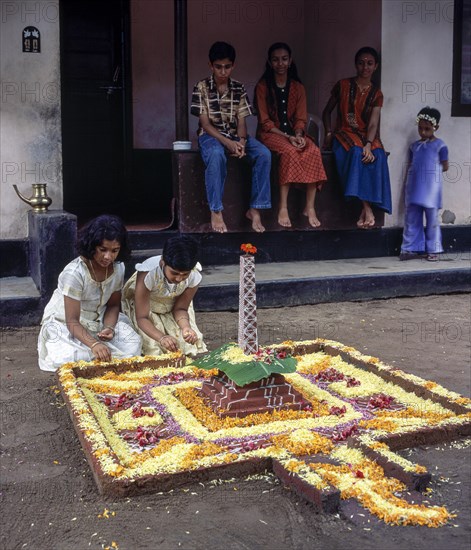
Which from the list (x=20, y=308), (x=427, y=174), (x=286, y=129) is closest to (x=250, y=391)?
(x=20, y=308)

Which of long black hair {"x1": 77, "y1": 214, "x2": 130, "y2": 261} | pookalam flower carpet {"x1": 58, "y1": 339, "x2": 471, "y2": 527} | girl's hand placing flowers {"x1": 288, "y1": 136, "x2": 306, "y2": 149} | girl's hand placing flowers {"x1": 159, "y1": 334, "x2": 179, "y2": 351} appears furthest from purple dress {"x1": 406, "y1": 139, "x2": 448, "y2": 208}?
long black hair {"x1": 77, "y1": 214, "x2": 130, "y2": 261}

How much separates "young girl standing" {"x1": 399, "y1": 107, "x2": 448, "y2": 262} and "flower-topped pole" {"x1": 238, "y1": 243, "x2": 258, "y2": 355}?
474 cm

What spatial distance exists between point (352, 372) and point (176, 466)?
1822 mm

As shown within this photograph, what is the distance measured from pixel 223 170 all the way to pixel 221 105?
662 millimetres

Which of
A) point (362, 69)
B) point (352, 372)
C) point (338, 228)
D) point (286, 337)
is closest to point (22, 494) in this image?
point (352, 372)

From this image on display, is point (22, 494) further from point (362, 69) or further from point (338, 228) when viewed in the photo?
point (362, 69)

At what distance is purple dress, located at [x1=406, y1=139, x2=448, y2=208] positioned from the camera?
828cm

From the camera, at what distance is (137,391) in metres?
4.43

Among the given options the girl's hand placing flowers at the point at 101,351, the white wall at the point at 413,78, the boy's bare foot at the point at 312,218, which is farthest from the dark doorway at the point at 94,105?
the girl's hand placing flowers at the point at 101,351

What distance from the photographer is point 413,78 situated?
8.59m

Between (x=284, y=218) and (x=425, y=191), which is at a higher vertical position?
(x=425, y=191)

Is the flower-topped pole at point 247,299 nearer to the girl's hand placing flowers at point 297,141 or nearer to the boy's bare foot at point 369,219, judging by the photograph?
the girl's hand placing flowers at point 297,141

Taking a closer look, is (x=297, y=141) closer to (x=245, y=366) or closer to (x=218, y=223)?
(x=218, y=223)

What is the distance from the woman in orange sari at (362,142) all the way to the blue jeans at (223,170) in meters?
1.00
